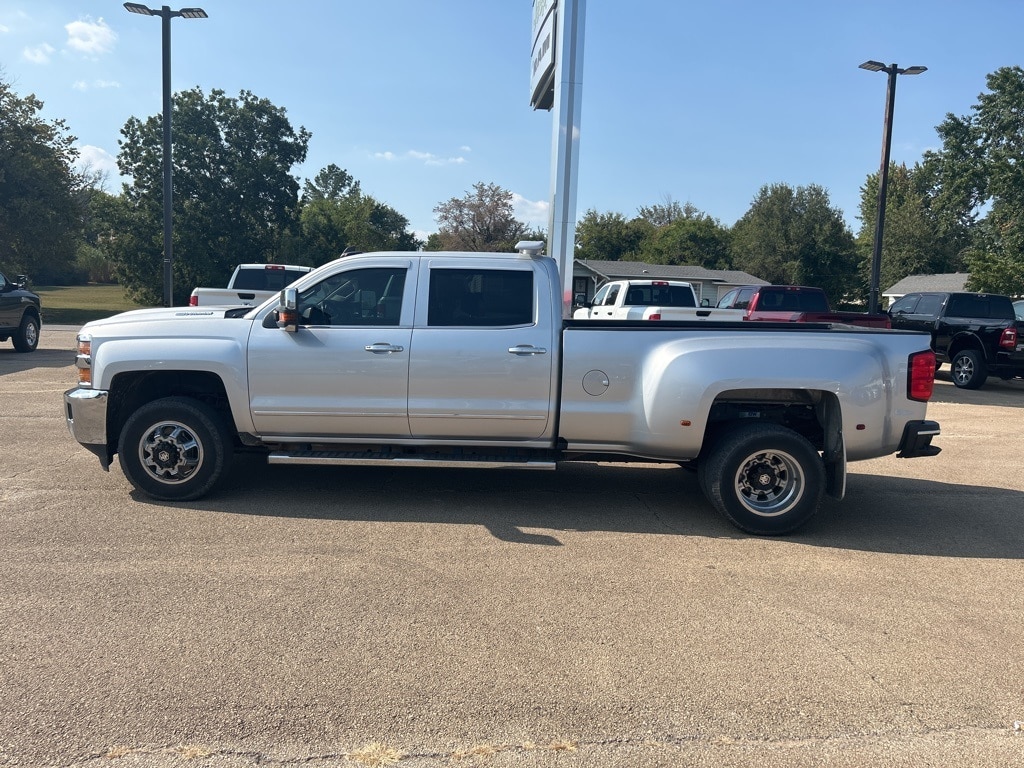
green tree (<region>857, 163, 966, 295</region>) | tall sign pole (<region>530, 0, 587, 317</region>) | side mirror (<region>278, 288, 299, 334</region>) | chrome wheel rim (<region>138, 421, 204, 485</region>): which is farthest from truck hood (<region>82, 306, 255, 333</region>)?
green tree (<region>857, 163, 966, 295</region>)

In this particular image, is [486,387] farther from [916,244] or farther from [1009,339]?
[916,244]

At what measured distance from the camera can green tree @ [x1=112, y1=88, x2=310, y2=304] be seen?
35500 millimetres

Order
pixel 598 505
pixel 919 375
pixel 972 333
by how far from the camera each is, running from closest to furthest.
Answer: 1. pixel 919 375
2. pixel 598 505
3. pixel 972 333

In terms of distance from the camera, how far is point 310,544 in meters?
5.20

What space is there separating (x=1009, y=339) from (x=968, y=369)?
0.96 metres

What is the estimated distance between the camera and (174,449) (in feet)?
19.6

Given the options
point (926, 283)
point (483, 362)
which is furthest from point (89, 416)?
point (926, 283)

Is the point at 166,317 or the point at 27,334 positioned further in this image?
the point at 27,334

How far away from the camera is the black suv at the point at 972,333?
14961 mm

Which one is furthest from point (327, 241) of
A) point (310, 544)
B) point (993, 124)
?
point (310, 544)

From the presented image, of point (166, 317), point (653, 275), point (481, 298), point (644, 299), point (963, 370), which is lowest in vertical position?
point (963, 370)

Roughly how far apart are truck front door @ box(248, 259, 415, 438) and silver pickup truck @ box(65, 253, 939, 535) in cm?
1

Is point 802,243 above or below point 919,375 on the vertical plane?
above

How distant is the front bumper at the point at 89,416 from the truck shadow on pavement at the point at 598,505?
1.91 feet
